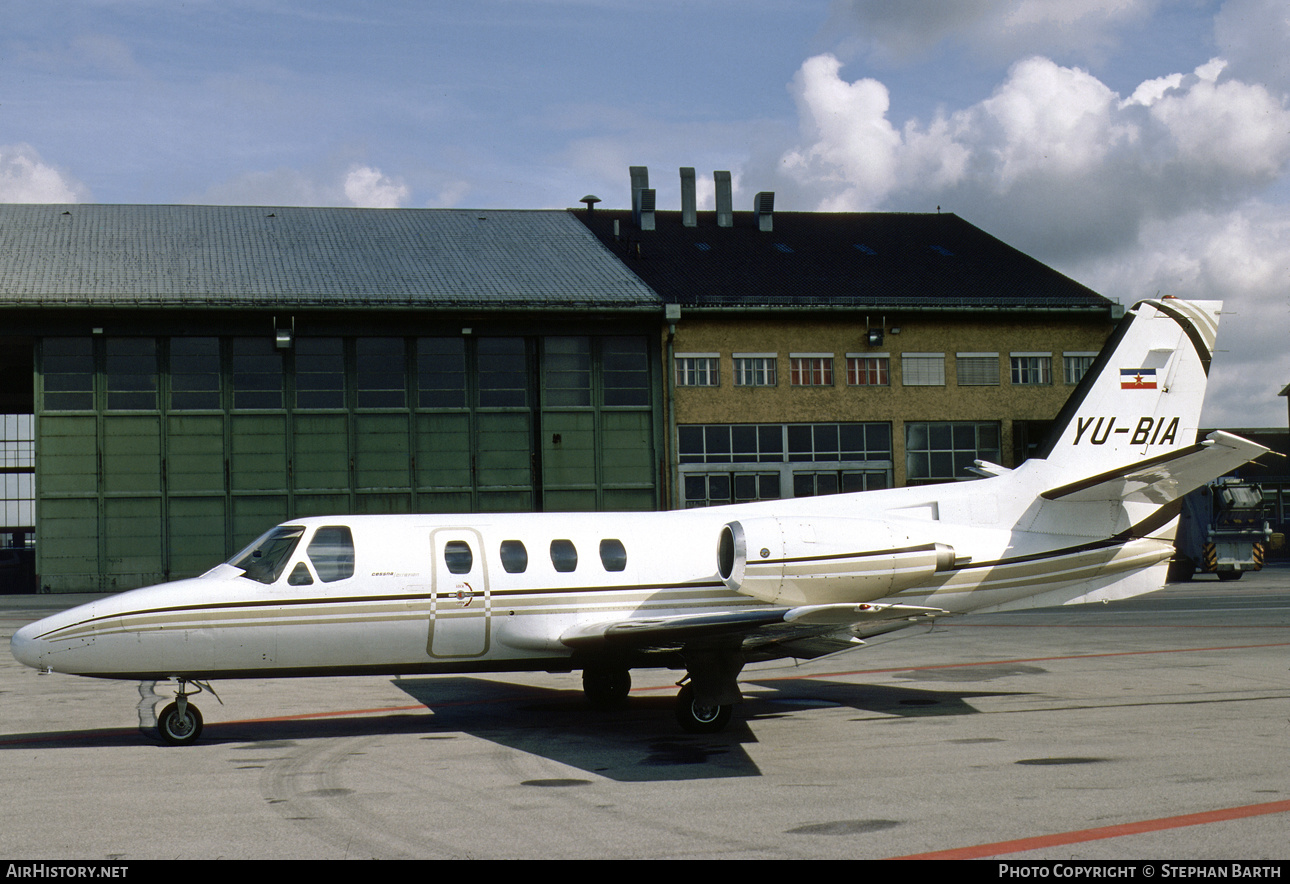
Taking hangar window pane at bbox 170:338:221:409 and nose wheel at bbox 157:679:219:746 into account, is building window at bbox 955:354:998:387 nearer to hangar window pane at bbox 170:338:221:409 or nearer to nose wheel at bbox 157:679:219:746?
hangar window pane at bbox 170:338:221:409

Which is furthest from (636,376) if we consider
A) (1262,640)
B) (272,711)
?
(272,711)

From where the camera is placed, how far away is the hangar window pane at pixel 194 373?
4428cm

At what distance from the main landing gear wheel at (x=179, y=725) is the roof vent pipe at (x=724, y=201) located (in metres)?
46.2

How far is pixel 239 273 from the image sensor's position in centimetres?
4591

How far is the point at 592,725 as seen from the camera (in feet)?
47.6

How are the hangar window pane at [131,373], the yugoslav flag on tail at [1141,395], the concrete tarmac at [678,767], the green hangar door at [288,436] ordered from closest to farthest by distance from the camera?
1. the concrete tarmac at [678,767]
2. the yugoslav flag on tail at [1141,395]
3. the green hangar door at [288,436]
4. the hangar window pane at [131,373]

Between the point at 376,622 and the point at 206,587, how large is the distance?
1954 mm

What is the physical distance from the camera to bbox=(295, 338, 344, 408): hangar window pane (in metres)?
44.9

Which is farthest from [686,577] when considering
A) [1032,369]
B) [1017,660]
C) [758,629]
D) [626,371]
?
[1032,369]

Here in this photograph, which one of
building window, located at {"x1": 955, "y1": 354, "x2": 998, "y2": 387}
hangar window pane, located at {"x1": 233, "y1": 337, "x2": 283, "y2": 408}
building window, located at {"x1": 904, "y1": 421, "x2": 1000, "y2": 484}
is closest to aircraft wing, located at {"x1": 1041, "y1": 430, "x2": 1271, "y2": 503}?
building window, located at {"x1": 904, "y1": 421, "x2": 1000, "y2": 484}

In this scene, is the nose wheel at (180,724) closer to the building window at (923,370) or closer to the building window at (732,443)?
the building window at (732,443)

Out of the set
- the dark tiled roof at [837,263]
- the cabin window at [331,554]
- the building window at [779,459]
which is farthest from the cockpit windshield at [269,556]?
the dark tiled roof at [837,263]

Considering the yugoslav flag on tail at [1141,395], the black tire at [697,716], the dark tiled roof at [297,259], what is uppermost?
the dark tiled roof at [297,259]

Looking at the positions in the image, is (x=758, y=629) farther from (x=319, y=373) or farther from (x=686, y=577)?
(x=319, y=373)
